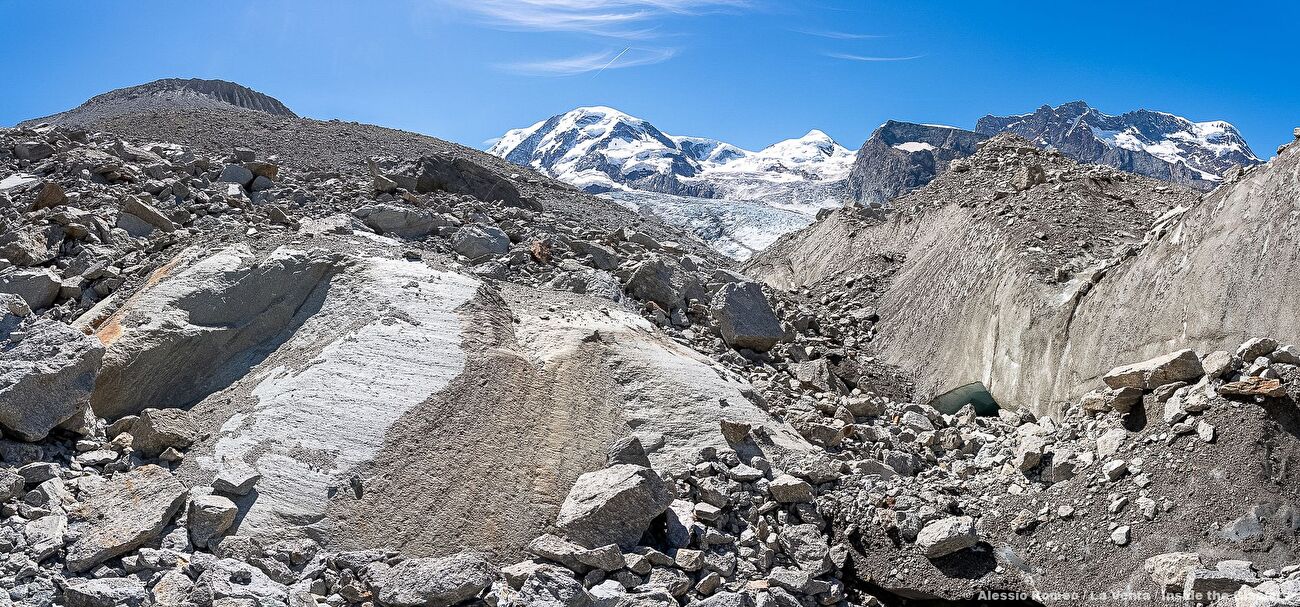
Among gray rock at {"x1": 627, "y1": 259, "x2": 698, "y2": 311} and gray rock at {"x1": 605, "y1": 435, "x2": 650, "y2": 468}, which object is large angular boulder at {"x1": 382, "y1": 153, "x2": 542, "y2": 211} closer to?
gray rock at {"x1": 627, "y1": 259, "x2": 698, "y2": 311}

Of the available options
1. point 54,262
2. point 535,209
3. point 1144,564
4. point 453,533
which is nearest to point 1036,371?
point 1144,564

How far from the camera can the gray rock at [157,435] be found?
5020 millimetres

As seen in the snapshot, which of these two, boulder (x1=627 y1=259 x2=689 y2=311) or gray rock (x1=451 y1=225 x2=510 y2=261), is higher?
gray rock (x1=451 y1=225 x2=510 y2=261)

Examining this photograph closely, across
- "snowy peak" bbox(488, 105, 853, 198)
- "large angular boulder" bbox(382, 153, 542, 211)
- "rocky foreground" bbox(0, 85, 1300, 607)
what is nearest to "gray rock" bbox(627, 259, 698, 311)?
"rocky foreground" bbox(0, 85, 1300, 607)

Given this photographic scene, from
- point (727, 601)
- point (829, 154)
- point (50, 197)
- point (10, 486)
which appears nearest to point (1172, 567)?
point (727, 601)

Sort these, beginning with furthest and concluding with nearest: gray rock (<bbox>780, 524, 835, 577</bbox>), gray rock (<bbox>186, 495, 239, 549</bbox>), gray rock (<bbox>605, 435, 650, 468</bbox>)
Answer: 1. gray rock (<bbox>605, 435, 650, 468</bbox>)
2. gray rock (<bbox>780, 524, 835, 577</bbox>)
3. gray rock (<bbox>186, 495, 239, 549</bbox>)

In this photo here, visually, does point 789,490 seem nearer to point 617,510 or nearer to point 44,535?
point 617,510

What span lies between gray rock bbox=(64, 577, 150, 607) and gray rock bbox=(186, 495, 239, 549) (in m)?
0.44

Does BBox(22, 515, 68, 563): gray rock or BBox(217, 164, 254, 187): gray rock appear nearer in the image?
BBox(22, 515, 68, 563): gray rock

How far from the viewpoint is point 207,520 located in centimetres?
432

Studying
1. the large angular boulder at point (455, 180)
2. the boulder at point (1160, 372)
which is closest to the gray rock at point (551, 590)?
the boulder at point (1160, 372)

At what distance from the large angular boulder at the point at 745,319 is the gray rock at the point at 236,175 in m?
6.58

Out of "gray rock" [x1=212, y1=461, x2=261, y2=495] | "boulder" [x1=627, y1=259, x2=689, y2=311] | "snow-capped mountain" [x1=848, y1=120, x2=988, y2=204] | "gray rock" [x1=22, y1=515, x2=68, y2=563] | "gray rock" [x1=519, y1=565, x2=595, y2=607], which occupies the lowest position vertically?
"gray rock" [x1=519, y1=565, x2=595, y2=607]

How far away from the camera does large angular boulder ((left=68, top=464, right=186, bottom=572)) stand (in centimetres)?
402
